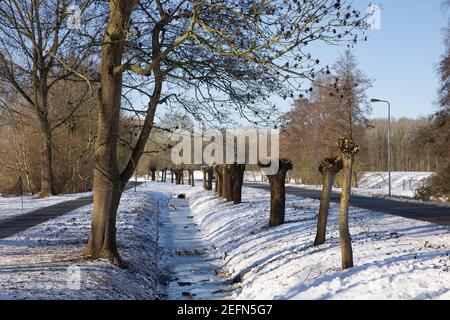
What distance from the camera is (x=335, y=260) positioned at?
384 inches

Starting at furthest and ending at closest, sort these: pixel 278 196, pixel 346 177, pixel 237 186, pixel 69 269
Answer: pixel 237 186, pixel 278 196, pixel 69 269, pixel 346 177

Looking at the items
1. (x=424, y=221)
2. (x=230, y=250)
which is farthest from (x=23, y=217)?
(x=424, y=221)

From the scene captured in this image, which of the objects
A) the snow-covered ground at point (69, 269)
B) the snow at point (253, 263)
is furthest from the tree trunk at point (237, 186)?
the snow-covered ground at point (69, 269)

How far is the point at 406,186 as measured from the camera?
56062mm

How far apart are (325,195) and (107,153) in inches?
194

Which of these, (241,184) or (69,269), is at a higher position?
(241,184)

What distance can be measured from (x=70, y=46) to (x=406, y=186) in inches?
1969

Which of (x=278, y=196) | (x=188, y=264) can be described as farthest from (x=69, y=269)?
(x=278, y=196)

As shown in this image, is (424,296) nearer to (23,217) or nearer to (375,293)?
(375,293)

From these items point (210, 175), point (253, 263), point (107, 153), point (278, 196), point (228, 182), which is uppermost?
point (107, 153)

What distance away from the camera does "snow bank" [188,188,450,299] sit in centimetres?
750

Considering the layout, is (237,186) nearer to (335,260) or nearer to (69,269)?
(335,260)

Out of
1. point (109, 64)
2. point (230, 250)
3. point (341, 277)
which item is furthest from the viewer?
point (230, 250)

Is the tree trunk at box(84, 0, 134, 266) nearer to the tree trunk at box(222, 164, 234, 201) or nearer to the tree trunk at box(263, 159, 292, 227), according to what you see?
the tree trunk at box(263, 159, 292, 227)
